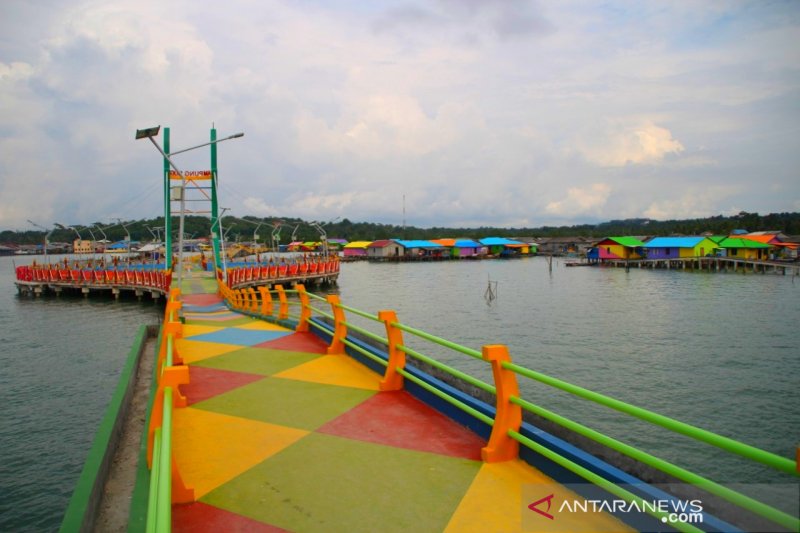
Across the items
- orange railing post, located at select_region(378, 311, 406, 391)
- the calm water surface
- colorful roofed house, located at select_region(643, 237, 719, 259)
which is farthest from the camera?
colorful roofed house, located at select_region(643, 237, 719, 259)

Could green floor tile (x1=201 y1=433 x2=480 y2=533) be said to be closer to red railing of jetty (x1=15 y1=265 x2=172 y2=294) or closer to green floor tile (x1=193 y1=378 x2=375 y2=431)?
green floor tile (x1=193 y1=378 x2=375 y2=431)

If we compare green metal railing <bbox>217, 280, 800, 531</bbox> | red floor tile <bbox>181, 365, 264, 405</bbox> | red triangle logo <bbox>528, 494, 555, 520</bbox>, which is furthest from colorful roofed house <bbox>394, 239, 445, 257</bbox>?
red triangle logo <bbox>528, 494, 555, 520</bbox>

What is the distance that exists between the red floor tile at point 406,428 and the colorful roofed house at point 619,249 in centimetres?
9520

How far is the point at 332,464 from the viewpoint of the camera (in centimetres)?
489

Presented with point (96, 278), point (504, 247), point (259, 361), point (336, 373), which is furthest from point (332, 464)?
point (504, 247)

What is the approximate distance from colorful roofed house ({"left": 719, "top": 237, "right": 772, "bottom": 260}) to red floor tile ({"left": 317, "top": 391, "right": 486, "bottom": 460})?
91635 mm

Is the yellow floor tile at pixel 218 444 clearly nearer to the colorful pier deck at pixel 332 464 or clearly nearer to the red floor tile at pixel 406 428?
the colorful pier deck at pixel 332 464

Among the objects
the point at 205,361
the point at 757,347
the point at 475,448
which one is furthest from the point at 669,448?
Answer: the point at 757,347

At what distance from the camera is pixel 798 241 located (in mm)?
102812

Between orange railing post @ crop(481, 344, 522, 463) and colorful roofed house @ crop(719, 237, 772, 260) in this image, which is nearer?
orange railing post @ crop(481, 344, 522, 463)

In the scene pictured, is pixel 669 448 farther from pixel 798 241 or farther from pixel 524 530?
pixel 798 241

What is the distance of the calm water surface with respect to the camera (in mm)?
12461

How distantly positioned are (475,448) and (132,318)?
35401mm

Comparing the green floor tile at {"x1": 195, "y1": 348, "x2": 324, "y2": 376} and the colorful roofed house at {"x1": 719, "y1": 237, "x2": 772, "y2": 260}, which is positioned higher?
the colorful roofed house at {"x1": 719, "y1": 237, "x2": 772, "y2": 260}
